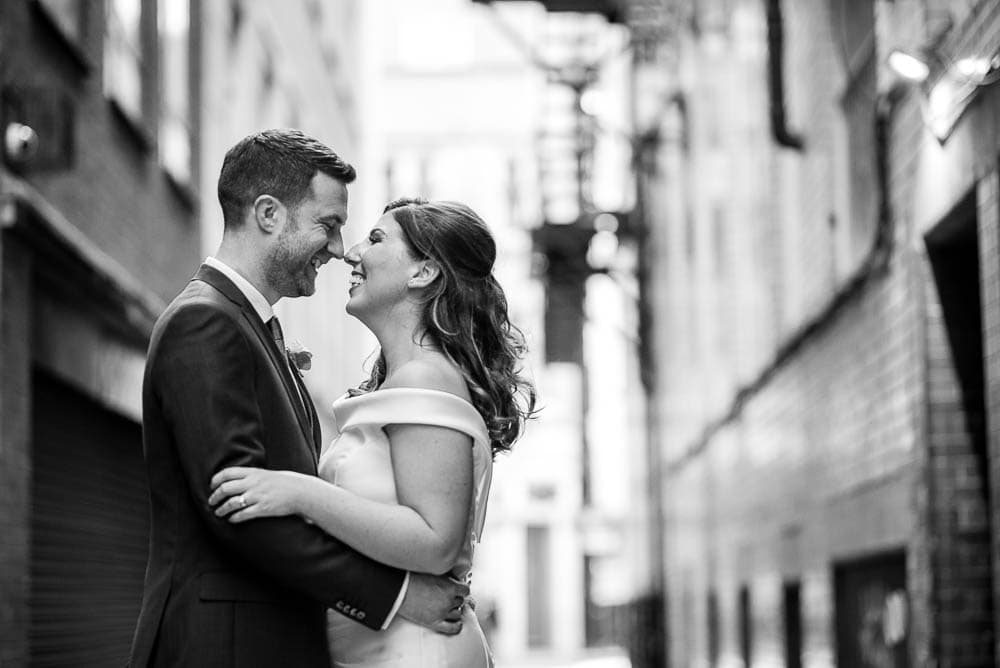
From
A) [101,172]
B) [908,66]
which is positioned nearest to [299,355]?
[908,66]

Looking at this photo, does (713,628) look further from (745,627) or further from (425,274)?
(425,274)

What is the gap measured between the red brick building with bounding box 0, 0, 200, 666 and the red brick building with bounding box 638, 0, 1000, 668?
3.85 meters

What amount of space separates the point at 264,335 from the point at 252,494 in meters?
0.41

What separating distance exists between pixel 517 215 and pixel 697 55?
6762 millimetres

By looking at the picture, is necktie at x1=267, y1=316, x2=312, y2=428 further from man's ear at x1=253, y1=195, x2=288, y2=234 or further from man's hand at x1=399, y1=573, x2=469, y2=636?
man's hand at x1=399, y1=573, x2=469, y2=636

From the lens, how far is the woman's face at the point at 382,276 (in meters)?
4.05

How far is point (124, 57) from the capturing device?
11742 millimetres

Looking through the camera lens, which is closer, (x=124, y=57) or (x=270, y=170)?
(x=270, y=170)

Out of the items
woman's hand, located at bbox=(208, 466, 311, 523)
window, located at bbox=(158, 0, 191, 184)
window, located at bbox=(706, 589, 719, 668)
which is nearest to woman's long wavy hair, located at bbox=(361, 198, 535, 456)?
woman's hand, located at bbox=(208, 466, 311, 523)

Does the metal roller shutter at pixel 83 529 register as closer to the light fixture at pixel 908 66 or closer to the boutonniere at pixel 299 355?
the light fixture at pixel 908 66

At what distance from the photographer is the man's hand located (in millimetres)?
3846

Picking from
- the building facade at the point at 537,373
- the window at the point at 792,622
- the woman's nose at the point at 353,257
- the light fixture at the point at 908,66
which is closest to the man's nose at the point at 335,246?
the woman's nose at the point at 353,257

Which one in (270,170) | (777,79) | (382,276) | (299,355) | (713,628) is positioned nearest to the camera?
(270,170)

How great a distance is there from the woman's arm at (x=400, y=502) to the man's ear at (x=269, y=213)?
43 cm
